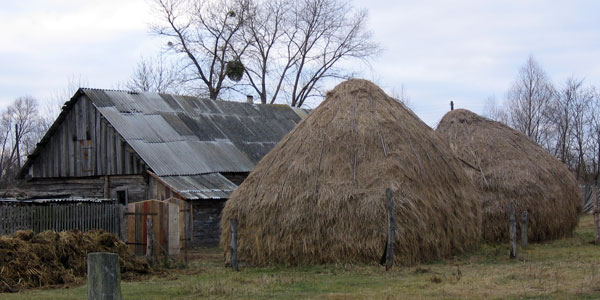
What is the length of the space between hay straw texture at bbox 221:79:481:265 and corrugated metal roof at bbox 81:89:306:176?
24.7ft

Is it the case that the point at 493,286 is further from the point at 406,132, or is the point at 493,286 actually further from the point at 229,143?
the point at 229,143

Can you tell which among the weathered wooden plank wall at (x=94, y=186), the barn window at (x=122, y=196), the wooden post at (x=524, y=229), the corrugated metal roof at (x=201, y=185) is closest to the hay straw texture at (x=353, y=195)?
the wooden post at (x=524, y=229)

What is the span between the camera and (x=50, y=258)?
14.2 m

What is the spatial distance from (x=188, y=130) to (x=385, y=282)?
16.1 metres

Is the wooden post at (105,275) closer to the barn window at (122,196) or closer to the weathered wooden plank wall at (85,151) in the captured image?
the weathered wooden plank wall at (85,151)

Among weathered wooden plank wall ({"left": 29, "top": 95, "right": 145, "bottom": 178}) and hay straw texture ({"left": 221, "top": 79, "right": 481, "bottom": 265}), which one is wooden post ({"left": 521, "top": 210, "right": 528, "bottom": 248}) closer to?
hay straw texture ({"left": 221, "top": 79, "right": 481, "bottom": 265})

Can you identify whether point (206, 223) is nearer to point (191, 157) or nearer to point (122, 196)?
point (191, 157)

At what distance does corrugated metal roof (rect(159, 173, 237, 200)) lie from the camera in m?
23.0

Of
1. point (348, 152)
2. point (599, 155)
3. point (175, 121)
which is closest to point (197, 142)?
point (175, 121)

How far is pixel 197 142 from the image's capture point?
27.2 meters

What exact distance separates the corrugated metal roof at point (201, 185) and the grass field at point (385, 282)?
18.7 feet

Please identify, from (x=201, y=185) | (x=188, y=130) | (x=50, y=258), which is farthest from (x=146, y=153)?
(x=50, y=258)

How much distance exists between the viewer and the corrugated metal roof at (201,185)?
22969mm

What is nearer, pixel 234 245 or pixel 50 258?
pixel 50 258
